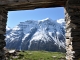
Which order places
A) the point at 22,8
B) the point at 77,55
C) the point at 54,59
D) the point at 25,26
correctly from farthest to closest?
1. the point at 25,26
2. the point at 54,59
3. the point at 22,8
4. the point at 77,55

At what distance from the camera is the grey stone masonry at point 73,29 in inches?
261

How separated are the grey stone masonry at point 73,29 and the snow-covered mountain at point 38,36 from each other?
305ft

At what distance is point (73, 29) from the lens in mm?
6793

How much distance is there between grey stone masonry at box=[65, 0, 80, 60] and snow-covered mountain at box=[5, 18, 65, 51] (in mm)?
93107

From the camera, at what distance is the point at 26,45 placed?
116375 mm

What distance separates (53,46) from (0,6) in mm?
94213

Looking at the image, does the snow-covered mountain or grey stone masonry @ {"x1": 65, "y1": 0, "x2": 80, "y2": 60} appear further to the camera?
the snow-covered mountain

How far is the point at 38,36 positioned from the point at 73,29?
427 ft

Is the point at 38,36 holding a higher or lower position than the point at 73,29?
higher

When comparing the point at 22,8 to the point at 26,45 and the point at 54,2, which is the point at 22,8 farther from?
the point at 26,45

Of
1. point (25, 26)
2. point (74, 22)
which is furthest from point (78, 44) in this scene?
point (25, 26)

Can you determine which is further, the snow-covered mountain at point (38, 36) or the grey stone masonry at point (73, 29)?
the snow-covered mountain at point (38, 36)

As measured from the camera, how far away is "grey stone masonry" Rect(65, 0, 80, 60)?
6.63m

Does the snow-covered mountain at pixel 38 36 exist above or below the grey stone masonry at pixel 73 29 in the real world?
above
